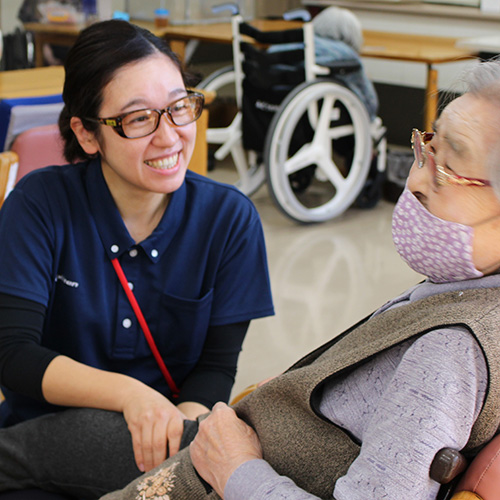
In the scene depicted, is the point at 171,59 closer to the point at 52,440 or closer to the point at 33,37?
the point at 52,440

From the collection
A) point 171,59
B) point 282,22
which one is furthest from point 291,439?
point 282,22

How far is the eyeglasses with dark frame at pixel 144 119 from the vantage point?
4.35 feet

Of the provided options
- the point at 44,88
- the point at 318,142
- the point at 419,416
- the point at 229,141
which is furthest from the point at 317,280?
the point at 419,416

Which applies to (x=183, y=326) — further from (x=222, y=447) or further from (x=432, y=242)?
(x=432, y=242)

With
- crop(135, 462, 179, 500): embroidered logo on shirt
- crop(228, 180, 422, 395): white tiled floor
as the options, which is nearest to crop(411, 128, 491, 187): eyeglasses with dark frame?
crop(135, 462, 179, 500): embroidered logo on shirt

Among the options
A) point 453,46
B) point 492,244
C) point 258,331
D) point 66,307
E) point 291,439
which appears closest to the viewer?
point 492,244

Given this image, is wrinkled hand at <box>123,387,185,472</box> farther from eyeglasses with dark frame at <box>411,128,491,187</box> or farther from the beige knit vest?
eyeglasses with dark frame at <box>411,128,491,187</box>

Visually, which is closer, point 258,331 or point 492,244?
point 492,244

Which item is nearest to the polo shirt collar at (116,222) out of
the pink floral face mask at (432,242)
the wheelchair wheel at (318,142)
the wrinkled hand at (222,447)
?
the wrinkled hand at (222,447)

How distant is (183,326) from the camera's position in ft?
4.71

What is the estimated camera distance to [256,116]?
4.03 metres

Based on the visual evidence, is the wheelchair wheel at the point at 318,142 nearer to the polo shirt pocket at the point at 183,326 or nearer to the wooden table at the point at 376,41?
the wooden table at the point at 376,41

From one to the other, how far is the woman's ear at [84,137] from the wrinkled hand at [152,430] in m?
0.49

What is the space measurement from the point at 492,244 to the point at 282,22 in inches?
186
